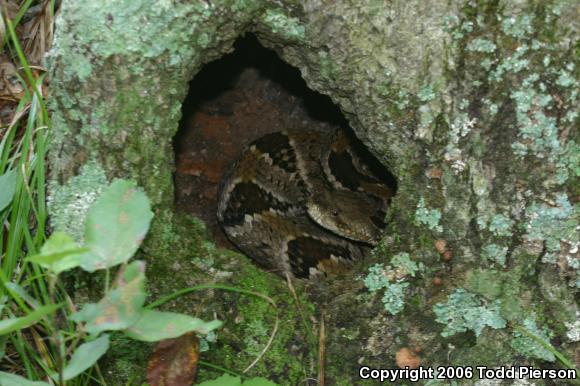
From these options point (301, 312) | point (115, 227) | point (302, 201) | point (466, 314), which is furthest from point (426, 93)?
point (302, 201)

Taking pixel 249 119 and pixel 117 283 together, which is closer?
pixel 117 283

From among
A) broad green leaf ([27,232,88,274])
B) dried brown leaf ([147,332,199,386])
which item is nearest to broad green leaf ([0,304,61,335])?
broad green leaf ([27,232,88,274])

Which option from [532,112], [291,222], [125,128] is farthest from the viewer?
[291,222]

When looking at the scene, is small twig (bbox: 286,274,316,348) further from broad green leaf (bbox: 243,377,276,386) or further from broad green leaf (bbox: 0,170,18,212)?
broad green leaf (bbox: 0,170,18,212)

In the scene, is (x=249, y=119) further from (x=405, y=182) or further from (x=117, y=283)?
(x=117, y=283)

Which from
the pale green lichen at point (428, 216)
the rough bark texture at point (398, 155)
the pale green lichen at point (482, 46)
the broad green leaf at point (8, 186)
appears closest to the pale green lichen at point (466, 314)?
the rough bark texture at point (398, 155)

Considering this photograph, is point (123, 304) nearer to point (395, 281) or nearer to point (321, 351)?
point (321, 351)

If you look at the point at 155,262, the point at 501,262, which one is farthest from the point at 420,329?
the point at 155,262
